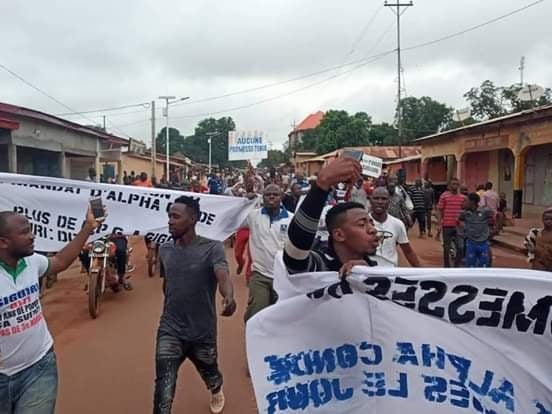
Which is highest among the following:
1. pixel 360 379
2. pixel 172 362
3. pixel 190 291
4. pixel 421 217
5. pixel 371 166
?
pixel 371 166

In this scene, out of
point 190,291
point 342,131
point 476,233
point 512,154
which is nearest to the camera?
point 190,291

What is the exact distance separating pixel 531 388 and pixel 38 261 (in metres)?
2.55

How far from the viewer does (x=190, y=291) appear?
4371mm

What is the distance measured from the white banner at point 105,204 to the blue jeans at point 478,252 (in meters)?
4.58

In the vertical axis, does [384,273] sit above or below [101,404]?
above

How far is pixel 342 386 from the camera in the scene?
280 cm

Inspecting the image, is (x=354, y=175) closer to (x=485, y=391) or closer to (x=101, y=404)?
(x=485, y=391)

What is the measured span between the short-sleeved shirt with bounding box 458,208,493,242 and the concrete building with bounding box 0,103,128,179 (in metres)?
12.0

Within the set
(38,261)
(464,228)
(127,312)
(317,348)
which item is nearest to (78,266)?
(127,312)

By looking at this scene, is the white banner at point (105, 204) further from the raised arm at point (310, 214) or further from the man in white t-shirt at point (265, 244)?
the raised arm at point (310, 214)

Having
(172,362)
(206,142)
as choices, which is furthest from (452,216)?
(206,142)

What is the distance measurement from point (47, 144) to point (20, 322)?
1880 centimetres

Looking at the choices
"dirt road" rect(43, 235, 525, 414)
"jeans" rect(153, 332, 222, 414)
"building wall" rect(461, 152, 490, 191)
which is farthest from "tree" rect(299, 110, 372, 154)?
"jeans" rect(153, 332, 222, 414)

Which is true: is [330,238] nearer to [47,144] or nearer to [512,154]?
[47,144]
